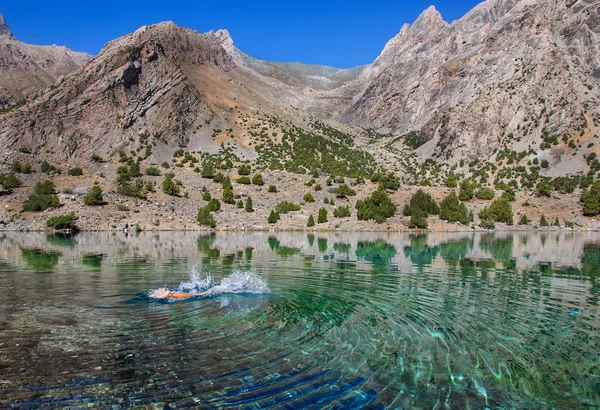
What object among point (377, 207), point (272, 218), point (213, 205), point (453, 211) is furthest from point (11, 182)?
point (453, 211)

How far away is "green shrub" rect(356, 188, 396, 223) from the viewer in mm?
56344

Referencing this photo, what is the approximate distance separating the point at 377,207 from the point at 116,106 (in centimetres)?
6038

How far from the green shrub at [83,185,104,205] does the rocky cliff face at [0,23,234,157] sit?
1336 inches

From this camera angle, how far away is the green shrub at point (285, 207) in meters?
58.0

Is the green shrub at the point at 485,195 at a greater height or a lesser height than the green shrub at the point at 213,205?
greater

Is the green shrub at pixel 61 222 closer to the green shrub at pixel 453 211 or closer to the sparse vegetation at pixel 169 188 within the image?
the sparse vegetation at pixel 169 188

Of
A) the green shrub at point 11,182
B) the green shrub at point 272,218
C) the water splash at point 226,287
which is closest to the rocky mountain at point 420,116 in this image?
the green shrub at point 11,182

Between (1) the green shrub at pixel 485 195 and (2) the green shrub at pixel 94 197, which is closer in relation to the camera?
(2) the green shrub at pixel 94 197

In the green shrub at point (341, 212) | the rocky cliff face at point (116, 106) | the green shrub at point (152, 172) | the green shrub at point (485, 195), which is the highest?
the rocky cliff face at point (116, 106)

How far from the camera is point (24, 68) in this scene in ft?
566

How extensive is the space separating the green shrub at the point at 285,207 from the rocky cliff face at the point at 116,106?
43304 millimetres

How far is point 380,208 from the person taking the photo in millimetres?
57500

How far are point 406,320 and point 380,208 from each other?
4695 centimetres

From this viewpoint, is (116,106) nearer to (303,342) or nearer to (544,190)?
(544,190)
